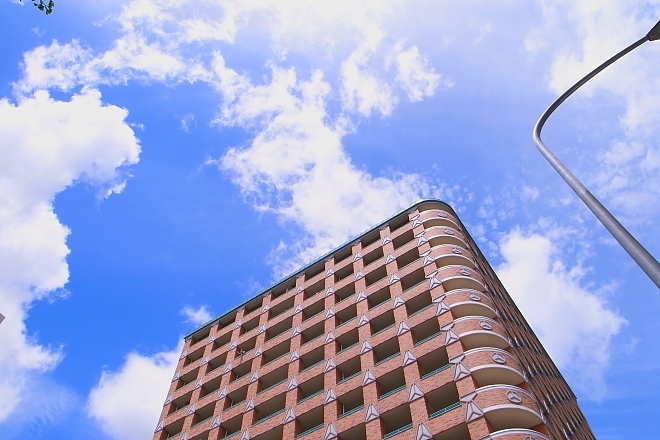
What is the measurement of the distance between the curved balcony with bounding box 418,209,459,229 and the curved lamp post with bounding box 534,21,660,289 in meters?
30.9

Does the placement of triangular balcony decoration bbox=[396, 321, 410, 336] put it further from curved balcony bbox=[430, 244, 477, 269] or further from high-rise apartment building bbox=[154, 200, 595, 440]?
curved balcony bbox=[430, 244, 477, 269]

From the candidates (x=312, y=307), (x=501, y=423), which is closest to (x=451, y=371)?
(x=501, y=423)

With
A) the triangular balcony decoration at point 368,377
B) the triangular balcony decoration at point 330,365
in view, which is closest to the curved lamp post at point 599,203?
the triangular balcony decoration at point 368,377

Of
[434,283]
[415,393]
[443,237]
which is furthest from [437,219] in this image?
[415,393]

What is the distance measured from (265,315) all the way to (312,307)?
18.9ft

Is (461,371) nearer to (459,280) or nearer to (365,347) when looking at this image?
(365,347)

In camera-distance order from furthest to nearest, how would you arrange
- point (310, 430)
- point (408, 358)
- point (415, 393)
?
point (310, 430) < point (408, 358) < point (415, 393)

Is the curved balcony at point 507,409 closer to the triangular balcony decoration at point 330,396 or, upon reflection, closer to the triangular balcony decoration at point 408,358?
the triangular balcony decoration at point 408,358

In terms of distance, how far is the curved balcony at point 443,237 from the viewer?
1602 inches

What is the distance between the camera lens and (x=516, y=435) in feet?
77.2

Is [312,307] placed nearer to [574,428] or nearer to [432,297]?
[432,297]

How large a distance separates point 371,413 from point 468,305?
9.42 m

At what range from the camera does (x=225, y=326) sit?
51031mm

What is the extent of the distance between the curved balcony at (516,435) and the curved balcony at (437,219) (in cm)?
2158
